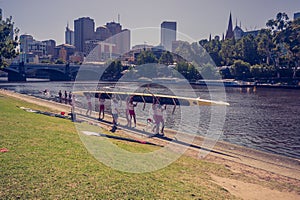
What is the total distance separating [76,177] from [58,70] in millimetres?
121821

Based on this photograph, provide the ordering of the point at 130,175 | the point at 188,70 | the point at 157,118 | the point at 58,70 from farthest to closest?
the point at 58,70, the point at 188,70, the point at 157,118, the point at 130,175

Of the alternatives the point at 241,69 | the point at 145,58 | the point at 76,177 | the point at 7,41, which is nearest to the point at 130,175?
the point at 76,177

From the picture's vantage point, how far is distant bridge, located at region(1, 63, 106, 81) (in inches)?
4545

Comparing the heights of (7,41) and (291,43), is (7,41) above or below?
below

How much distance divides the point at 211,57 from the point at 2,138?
12449 cm

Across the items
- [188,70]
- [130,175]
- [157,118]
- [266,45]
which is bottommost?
[130,175]

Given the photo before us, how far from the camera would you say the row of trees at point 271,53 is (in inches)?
3821

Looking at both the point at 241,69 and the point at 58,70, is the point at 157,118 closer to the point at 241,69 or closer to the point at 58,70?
the point at 241,69

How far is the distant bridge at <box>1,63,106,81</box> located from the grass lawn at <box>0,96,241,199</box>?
331ft

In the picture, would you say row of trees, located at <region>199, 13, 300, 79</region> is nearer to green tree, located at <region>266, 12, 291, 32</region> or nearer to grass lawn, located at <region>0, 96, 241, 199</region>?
green tree, located at <region>266, 12, 291, 32</region>

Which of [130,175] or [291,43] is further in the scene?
[291,43]

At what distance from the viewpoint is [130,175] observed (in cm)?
931

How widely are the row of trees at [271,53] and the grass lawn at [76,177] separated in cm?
9349

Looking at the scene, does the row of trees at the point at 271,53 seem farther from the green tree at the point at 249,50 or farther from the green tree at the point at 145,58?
the green tree at the point at 145,58
